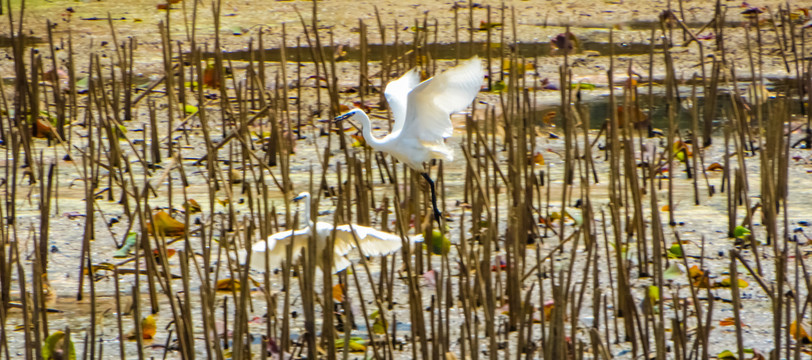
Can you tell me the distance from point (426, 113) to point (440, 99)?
0.15m

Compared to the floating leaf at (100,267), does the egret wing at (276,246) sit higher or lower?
higher

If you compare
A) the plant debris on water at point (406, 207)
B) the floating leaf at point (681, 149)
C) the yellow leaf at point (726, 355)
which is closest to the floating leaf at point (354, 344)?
the plant debris on water at point (406, 207)

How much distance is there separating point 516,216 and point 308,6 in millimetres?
7335

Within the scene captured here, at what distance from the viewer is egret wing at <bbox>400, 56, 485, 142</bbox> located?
458 centimetres

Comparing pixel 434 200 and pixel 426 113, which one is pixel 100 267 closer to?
pixel 434 200

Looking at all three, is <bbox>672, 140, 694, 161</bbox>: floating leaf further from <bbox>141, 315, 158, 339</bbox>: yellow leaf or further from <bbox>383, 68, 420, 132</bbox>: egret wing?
<bbox>141, 315, 158, 339</bbox>: yellow leaf

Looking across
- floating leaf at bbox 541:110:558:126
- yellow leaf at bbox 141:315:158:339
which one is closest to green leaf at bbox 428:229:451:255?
yellow leaf at bbox 141:315:158:339

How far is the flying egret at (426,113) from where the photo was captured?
A: 4.60 m

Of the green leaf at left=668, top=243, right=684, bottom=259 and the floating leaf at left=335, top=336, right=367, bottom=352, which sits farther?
the green leaf at left=668, top=243, right=684, bottom=259

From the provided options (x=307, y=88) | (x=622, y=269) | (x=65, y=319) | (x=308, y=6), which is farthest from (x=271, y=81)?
(x=622, y=269)

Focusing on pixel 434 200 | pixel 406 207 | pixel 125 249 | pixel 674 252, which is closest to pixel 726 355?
pixel 674 252

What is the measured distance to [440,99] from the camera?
4.76m

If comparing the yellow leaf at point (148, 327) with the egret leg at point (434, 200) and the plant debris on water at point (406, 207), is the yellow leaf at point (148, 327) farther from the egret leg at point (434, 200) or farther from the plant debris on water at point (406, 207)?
the egret leg at point (434, 200)

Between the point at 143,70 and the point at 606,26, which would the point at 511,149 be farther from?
the point at 606,26
